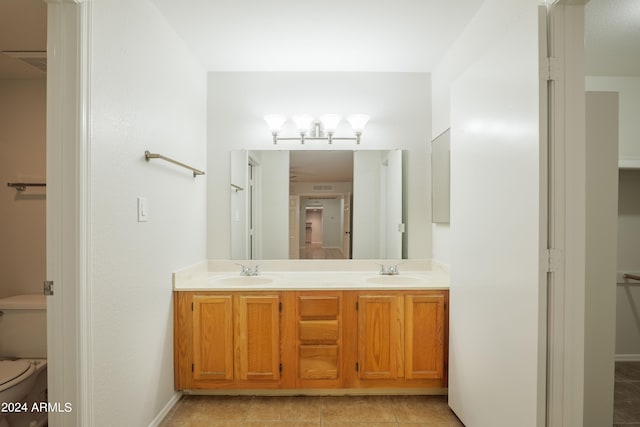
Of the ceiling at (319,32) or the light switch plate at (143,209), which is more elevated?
the ceiling at (319,32)

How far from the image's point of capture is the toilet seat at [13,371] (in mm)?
1729

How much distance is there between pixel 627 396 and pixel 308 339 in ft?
7.84

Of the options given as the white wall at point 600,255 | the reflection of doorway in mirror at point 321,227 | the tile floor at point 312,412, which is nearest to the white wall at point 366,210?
the reflection of doorway in mirror at point 321,227

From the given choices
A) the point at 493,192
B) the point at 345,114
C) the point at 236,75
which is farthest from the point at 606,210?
the point at 236,75

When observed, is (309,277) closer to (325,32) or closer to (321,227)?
(321,227)

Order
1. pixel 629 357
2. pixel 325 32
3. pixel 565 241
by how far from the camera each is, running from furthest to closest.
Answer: pixel 629 357, pixel 325 32, pixel 565 241

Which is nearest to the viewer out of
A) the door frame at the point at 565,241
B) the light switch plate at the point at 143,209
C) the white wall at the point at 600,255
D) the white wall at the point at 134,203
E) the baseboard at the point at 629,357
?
the door frame at the point at 565,241

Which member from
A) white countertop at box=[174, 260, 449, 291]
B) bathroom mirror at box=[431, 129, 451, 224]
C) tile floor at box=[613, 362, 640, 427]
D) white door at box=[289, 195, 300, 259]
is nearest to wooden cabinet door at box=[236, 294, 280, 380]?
white countertop at box=[174, 260, 449, 291]

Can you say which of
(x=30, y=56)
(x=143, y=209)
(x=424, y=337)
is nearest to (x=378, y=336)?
(x=424, y=337)

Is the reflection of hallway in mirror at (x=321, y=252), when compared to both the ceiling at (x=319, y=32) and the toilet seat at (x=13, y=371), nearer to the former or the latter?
the ceiling at (x=319, y=32)

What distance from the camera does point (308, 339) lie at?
7.59 feet

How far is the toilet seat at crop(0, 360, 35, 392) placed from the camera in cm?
173

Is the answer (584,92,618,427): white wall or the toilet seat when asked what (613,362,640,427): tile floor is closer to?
(584,92,618,427): white wall

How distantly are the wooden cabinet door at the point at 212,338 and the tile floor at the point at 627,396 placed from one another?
2.55 meters
